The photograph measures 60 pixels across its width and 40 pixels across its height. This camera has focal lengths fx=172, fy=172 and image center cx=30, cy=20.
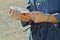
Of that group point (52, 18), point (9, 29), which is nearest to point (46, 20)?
point (52, 18)

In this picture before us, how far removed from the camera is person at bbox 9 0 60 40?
2.30ft

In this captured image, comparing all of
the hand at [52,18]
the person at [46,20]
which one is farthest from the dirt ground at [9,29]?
the hand at [52,18]

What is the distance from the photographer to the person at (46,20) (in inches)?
27.6

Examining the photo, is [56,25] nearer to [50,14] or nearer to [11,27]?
[50,14]

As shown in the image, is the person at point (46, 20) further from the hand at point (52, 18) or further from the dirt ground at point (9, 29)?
the dirt ground at point (9, 29)

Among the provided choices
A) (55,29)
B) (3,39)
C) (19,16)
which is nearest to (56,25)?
(55,29)

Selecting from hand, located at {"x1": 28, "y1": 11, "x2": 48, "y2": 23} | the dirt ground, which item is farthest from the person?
the dirt ground

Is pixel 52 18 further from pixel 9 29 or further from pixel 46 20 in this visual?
pixel 9 29

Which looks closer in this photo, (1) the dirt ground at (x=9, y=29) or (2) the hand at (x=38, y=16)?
(2) the hand at (x=38, y=16)

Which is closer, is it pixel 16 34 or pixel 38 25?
pixel 38 25

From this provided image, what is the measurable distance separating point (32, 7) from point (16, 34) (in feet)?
5.13

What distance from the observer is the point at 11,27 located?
8.70 feet

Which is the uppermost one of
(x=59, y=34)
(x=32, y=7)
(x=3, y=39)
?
(x=32, y=7)

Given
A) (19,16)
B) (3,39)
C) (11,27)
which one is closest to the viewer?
(19,16)
